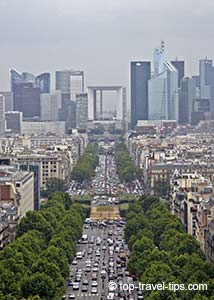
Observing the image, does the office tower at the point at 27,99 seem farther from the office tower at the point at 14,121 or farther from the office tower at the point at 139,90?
the office tower at the point at 139,90

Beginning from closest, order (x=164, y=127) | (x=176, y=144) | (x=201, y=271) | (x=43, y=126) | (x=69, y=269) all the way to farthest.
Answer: (x=201, y=271), (x=69, y=269), (x=176, y=144), (x=164, y=127), (x=43, y=126)

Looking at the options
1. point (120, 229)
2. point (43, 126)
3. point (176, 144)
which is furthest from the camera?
point (43, 126)

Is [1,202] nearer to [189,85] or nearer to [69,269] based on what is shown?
[69,269]

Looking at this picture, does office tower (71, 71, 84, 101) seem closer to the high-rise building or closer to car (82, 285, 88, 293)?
the high-rise building

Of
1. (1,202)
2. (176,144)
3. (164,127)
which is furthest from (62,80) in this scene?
(1,202)

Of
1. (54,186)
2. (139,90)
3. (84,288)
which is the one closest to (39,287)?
(84,288)

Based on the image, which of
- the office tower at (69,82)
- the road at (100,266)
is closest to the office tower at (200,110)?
the office tower at (69,82)
